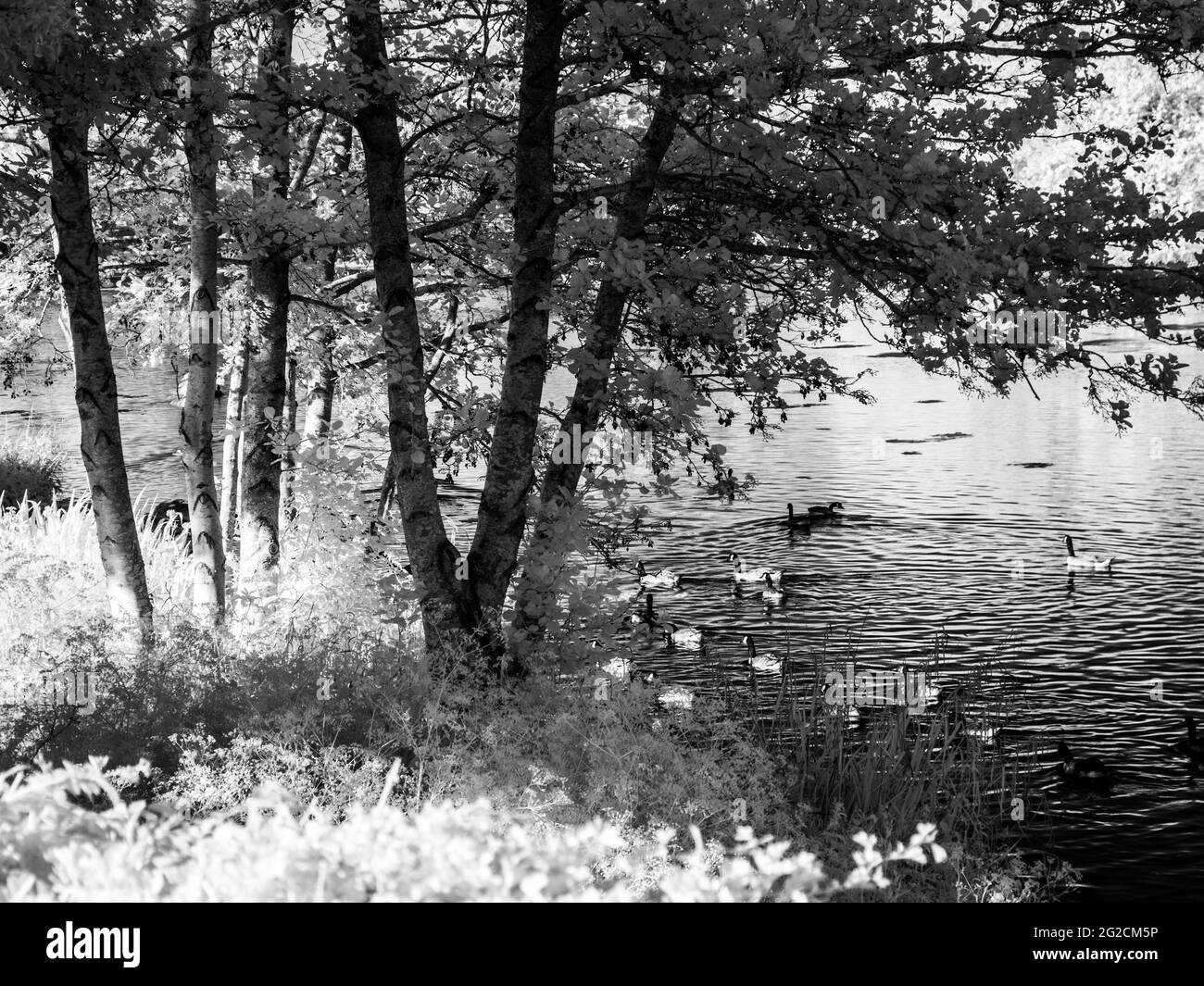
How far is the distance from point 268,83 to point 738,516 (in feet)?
56.7

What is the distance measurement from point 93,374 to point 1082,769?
998cm

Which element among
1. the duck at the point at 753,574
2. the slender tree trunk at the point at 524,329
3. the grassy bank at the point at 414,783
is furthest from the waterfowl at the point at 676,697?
the duck at the point at 753,574

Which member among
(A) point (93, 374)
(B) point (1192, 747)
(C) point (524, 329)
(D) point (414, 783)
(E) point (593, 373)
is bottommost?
(B) point (1192, 747)

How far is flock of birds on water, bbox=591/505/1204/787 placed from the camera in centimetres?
1062

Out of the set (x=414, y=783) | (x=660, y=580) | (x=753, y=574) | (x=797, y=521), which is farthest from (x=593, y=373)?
(x=797, y=521)

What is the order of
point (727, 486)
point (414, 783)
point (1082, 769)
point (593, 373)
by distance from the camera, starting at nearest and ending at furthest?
point (414, 783) < point (593, 373) < point (727, 486) < point (1082, 769)

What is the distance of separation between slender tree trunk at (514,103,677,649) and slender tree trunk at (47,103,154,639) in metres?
2.93

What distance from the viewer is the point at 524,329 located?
908 cm

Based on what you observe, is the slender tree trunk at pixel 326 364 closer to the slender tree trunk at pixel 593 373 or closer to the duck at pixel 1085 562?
the slender tree trunk at pixel 593 373

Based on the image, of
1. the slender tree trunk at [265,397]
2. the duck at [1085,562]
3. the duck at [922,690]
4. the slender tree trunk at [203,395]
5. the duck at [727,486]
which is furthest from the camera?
the duck at [1085,562]

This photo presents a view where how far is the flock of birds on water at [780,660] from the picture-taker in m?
10.6

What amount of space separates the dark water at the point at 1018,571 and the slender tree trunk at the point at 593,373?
5.13 meters

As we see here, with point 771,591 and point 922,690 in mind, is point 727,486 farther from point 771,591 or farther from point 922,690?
point 771,591

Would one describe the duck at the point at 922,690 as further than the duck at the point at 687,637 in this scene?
No
